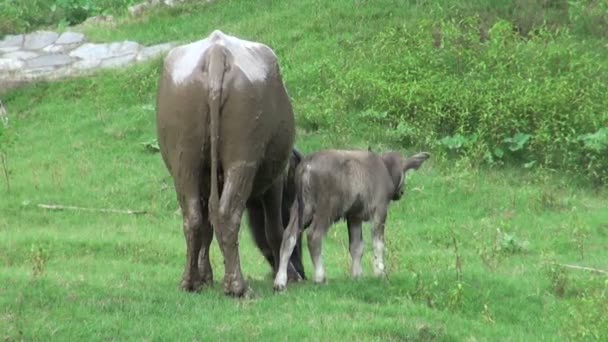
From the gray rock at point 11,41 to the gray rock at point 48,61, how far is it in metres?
1.09

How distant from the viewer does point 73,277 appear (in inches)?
404

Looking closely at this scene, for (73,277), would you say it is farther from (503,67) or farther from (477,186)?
(503,67)

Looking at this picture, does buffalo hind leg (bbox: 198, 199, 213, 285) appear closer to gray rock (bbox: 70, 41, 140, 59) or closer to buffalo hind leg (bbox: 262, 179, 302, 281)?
buffalo hind leg (bbox: 262, 179, 302, 281)

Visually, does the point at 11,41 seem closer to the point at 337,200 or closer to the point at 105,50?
the point at 105,50

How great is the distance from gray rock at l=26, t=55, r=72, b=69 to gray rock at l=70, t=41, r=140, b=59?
8.3 inches

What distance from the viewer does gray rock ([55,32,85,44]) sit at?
72.4ft

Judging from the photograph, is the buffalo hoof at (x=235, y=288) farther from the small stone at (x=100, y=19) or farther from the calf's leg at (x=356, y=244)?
the small stone at (x=100, y=19)

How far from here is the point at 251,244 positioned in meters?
13.5

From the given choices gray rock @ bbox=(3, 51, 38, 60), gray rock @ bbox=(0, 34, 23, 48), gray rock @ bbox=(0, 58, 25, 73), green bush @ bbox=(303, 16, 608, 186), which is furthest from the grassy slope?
gray rock @ bbox=(0, 34, 23, 48)

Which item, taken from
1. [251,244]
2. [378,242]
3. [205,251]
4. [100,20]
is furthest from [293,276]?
[100,20]

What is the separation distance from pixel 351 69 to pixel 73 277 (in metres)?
8.98

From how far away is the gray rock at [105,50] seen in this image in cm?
2123

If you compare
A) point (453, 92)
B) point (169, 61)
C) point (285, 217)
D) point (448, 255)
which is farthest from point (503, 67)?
point (169, 61)

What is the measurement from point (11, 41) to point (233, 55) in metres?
14.1
